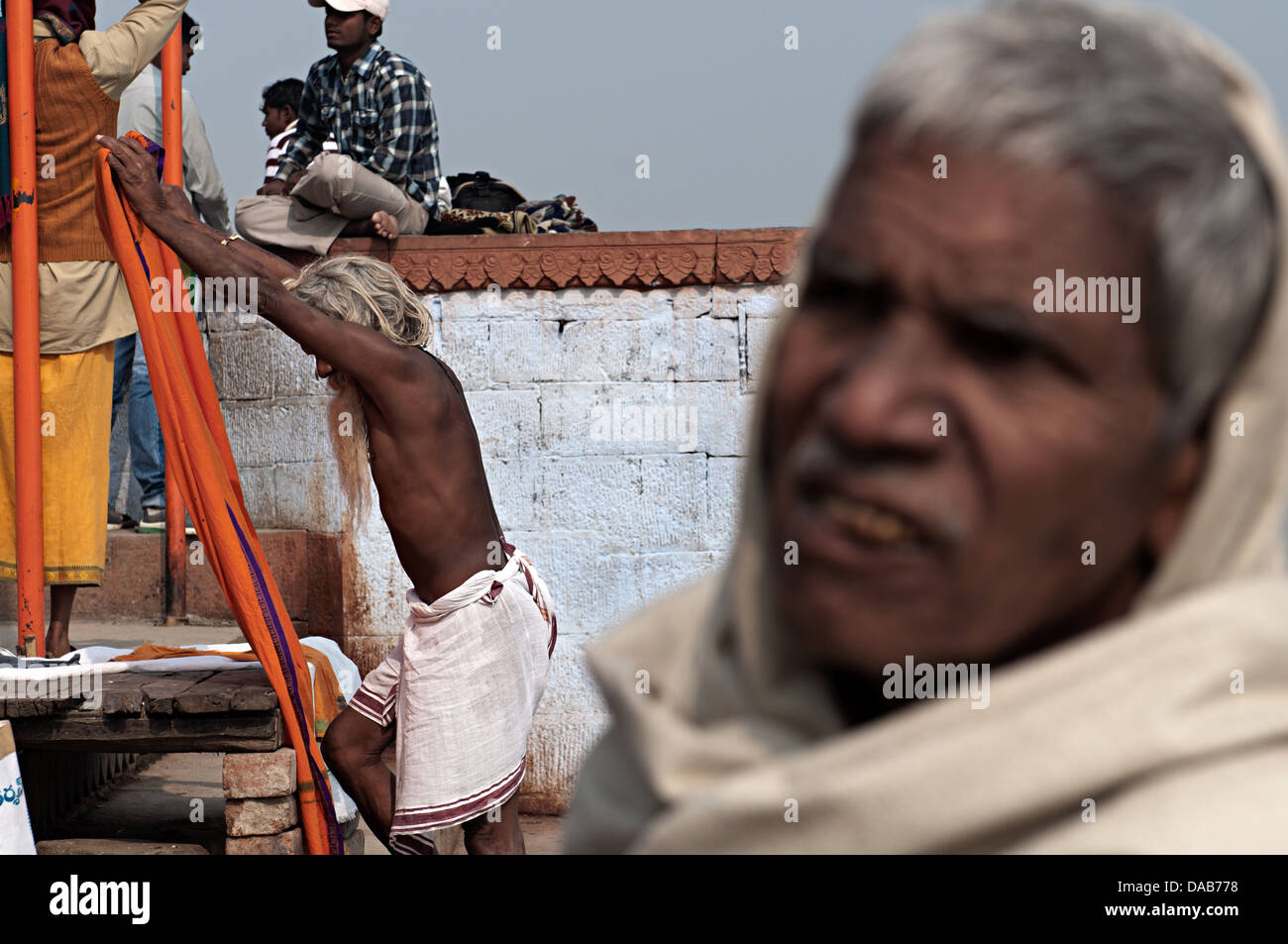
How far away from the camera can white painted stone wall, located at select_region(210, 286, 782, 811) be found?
247 inches

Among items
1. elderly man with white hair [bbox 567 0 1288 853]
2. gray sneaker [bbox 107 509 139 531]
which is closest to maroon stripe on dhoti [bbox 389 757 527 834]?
gray sneaker [bbox 107 509 139 531]

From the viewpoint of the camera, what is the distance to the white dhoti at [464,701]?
4359 mm

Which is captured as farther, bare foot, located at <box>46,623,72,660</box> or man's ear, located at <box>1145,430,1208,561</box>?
bare foot, located at <box>46,623,72,660</box>

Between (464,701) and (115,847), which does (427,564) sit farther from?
(115,847)

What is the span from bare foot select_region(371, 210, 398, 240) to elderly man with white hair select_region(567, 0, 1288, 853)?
236 inches

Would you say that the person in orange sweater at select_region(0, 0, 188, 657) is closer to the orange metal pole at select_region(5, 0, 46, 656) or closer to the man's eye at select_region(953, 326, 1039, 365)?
the orange metal pole at select_region(5, 0, 46, 656)

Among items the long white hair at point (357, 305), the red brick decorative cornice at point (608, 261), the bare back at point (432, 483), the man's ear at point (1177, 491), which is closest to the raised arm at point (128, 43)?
the long white hair at point (357, 305)

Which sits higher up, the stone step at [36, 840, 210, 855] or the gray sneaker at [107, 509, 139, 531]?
the gray sneaker at [107, 509, 139, 531]

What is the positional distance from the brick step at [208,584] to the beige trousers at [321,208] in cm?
152

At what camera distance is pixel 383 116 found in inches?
268

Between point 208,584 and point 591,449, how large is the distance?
7.07 ft

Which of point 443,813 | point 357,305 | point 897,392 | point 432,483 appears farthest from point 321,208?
point 897,392

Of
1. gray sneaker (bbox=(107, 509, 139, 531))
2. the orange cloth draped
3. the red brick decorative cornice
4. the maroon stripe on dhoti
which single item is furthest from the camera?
gray sneaker (bbox=(107, 509, 139, 531))
